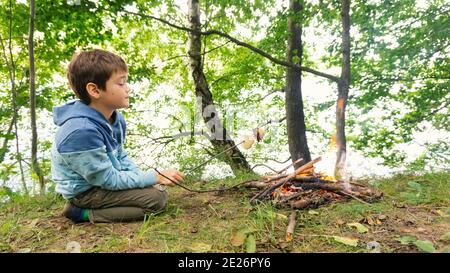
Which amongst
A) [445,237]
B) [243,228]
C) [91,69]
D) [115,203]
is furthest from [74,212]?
[445,237]

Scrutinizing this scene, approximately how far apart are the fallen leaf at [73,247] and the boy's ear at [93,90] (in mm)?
1202

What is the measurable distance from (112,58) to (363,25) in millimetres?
6529

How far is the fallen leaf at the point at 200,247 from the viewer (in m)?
2.06

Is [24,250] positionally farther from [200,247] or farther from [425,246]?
[425,246]

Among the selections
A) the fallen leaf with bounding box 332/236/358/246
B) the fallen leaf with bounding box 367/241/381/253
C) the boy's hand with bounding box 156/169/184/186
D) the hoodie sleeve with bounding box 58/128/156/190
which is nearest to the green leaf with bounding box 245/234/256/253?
the fallen leaf with bounding box 332/236/358/246

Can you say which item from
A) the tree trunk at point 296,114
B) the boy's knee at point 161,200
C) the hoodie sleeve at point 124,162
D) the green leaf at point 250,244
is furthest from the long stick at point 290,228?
the tree trunk at point 296,114

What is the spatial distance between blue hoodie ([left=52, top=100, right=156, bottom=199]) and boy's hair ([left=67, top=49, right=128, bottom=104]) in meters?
0.15

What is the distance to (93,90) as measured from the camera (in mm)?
2605

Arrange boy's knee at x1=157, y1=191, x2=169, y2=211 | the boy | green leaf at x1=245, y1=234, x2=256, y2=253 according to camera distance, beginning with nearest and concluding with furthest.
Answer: green leaf at x1=245, y1=234, x2=256, y2=253, the boy, boy's knee at x1=157, y1=191, x2=169, y2=211

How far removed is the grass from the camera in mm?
2133

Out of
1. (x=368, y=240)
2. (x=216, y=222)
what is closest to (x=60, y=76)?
(x=216, y=222)

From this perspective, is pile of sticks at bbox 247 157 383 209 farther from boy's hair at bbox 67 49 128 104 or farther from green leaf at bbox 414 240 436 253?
boy's hair at bbox 67 49 128 104

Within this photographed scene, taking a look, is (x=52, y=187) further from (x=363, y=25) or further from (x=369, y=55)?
(x=369, y=55)

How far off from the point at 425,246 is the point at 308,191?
123 cm
